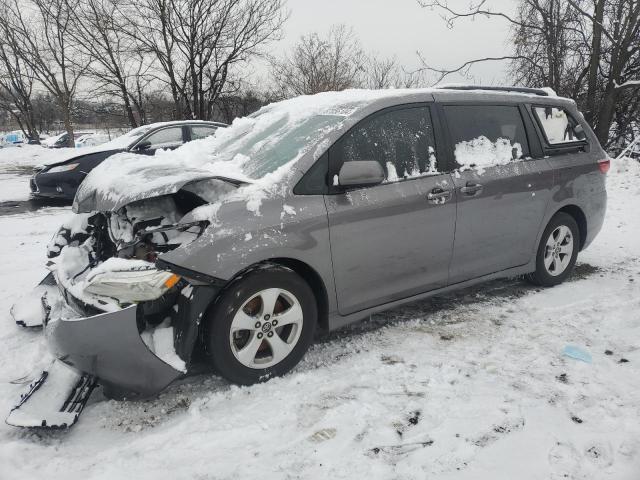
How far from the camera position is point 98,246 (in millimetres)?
3041

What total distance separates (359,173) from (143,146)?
6.61 meters

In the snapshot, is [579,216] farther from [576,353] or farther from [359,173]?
[359,173]

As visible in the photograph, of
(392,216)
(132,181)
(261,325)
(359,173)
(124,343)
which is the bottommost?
(261,325)

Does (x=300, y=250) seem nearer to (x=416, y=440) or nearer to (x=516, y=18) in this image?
(x=416, y=440)

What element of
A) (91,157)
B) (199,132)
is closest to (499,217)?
(199,132)

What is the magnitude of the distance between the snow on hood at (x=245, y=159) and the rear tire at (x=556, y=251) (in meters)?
1.92

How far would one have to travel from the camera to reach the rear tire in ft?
13.8

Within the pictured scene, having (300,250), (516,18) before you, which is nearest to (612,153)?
(516,18)

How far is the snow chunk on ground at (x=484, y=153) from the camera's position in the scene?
3.55 metres

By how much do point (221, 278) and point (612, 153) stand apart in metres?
14.8

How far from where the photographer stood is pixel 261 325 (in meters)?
2.72

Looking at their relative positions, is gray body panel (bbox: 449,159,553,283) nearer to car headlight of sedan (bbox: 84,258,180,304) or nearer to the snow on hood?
the snow on hood

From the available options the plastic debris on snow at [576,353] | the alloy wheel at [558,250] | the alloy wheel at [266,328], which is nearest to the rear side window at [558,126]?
the alloy wheel at [558,250]

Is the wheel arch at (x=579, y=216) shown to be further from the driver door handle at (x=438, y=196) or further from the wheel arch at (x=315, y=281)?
the wheel arch at (x=315, y=281)
